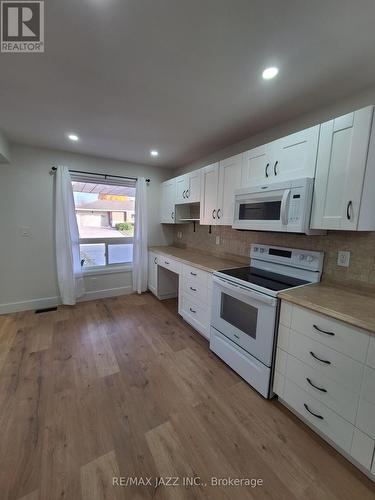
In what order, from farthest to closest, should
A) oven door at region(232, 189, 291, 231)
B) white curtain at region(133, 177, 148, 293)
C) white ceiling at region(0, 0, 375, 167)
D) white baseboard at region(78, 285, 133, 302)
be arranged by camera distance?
white curtain at region(133, 177, 148, 293) → white baseboard at region(78, 285, 133, 302) → oven door at region(232, 189, 291, 231) → white ceiling at region(0, 0, 375, 167)

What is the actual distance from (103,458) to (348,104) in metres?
3.03

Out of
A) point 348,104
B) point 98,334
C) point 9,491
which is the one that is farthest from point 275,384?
point 348,104

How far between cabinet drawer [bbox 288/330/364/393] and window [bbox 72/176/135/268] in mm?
3228

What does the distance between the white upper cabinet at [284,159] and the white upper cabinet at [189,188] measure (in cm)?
87

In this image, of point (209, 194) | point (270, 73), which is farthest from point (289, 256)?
point (270, 73)

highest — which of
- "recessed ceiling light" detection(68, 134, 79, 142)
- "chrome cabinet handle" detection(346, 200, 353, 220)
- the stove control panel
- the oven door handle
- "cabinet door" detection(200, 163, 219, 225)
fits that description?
"recessed ceiling light" detection(68, 134, 79, 142)

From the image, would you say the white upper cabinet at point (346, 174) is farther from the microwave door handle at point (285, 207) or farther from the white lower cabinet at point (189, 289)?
the white lower cabinet at point (189, 289)

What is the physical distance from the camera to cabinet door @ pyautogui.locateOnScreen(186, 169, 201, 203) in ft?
9.52

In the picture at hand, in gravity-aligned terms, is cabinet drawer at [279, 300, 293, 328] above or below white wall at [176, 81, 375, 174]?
below

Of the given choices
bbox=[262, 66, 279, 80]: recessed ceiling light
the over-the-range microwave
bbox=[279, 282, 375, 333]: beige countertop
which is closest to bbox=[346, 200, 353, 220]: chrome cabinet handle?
the over-the-range microwave

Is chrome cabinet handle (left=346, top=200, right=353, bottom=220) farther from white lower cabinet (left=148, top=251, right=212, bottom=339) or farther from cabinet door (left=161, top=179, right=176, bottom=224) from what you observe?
cabinet door (left=161, top=179, right=176, bottom=224)

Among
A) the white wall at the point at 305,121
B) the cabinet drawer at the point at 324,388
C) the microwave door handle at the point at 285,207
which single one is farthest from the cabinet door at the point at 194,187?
the cabinet drawer at the point at 324,388

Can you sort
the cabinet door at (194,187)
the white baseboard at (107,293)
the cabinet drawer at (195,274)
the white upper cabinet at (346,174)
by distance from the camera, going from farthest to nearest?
the white baseboard at (107,293) → the cabinet door at (194,187) → the cabinet drawer at (195,274) → the white upper cabinet at (346,174)

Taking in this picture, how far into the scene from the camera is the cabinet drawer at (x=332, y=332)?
1.14m
